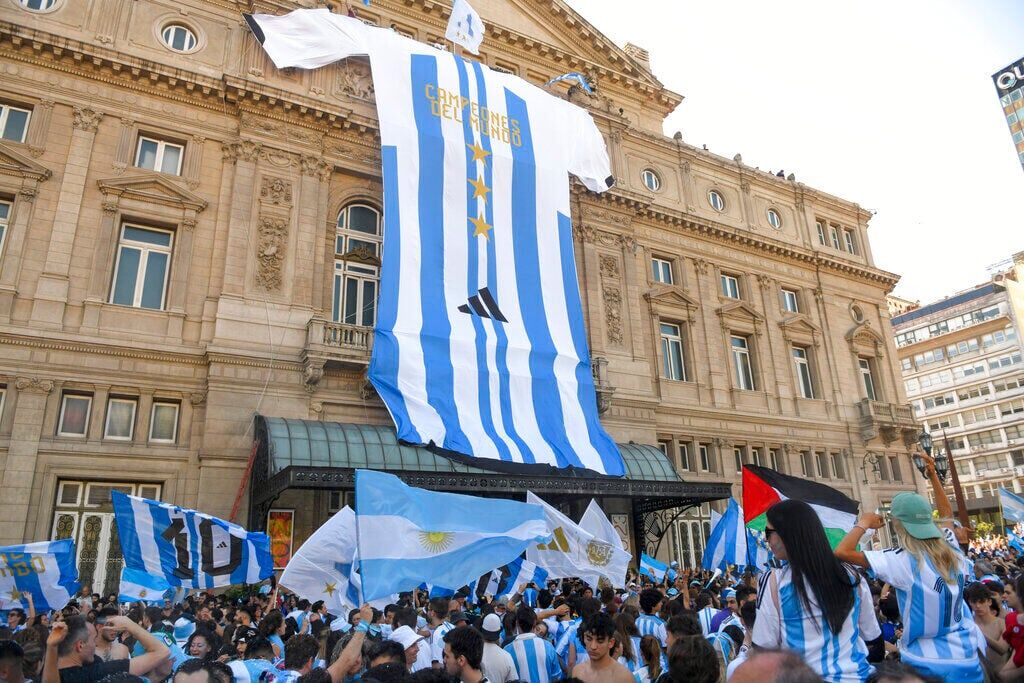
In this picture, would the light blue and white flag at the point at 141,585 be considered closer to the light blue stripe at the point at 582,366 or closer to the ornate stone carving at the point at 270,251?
the ornate stone carving at the point at 270,251

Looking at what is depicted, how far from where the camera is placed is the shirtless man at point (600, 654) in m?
→ 5.68

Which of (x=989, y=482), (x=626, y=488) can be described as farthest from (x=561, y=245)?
(x=989, y=482)

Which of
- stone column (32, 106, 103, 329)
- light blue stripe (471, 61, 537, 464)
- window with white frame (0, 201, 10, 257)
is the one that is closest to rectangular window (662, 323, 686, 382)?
light blue stripe (471, 61, 537, 464)

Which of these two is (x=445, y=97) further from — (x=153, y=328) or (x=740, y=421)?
(x=740, y=421)

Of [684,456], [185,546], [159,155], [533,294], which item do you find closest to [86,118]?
[159,155]

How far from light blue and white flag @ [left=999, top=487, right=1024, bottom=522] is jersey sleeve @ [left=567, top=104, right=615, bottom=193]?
1689 cm

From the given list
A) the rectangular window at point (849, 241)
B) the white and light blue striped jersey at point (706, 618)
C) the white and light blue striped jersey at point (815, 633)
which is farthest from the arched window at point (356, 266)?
the rectangular window at point (849, 241)

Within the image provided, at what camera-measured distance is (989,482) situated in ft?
254

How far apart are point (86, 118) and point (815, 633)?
23.9 meters

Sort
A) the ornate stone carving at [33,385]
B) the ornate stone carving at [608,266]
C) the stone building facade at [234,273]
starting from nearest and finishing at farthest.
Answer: the ornate stone carving at [33,385]
the stone building facade at [234,273]
the ornate stone carving at [608,266]

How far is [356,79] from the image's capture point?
26234 millimetres

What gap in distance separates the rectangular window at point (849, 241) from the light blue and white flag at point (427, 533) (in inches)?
1460

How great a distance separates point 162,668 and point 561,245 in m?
21.6

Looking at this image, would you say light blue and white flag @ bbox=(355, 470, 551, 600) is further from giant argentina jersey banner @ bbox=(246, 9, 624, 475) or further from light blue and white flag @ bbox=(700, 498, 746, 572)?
giant argentina jersey banner @ bbox=(246, 9, 624, 475)
